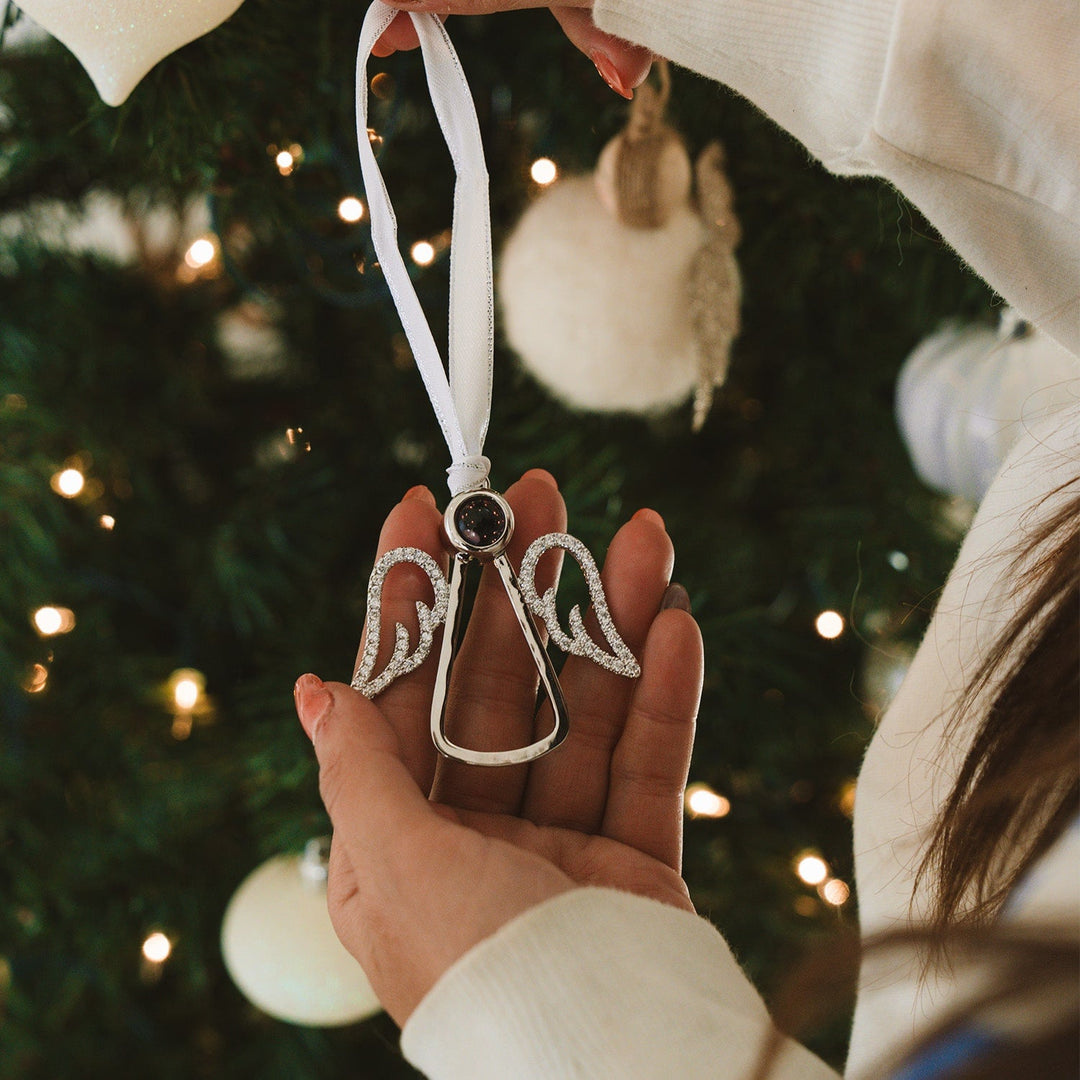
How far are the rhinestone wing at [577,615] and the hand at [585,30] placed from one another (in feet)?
0.79

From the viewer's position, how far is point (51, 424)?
2.10ft

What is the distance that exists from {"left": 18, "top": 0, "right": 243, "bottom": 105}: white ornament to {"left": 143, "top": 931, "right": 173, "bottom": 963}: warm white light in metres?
0.60

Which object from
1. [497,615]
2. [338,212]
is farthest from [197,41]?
[497,615]

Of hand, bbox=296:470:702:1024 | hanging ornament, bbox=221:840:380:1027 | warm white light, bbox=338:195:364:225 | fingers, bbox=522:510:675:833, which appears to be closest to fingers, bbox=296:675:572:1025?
hand, bbox=296:470:702:1024

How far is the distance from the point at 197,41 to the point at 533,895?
51cm

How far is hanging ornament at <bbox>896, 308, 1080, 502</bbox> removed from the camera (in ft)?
1.93

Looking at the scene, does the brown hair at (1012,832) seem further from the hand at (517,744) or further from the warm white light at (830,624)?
the warm white light at (830,624)

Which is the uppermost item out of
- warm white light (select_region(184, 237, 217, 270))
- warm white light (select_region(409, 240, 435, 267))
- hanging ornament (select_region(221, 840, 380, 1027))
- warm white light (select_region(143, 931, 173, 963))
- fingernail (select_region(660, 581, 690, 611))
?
warm white light (select_region(409, 240, 435, 267))

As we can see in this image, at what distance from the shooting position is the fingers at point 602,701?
0.49 meters

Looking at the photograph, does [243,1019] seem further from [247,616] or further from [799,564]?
[799,564]

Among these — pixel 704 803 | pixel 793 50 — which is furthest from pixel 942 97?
pixel 704 803

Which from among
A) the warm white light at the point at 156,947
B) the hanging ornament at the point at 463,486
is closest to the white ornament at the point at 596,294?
the hanging ornament at the point at 463,486

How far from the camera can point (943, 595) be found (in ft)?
1.59

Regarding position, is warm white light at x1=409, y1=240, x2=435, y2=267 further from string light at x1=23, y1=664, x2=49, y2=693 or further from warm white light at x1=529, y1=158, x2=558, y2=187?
string light at x1=23, y1=664, x2=49, y2=693
